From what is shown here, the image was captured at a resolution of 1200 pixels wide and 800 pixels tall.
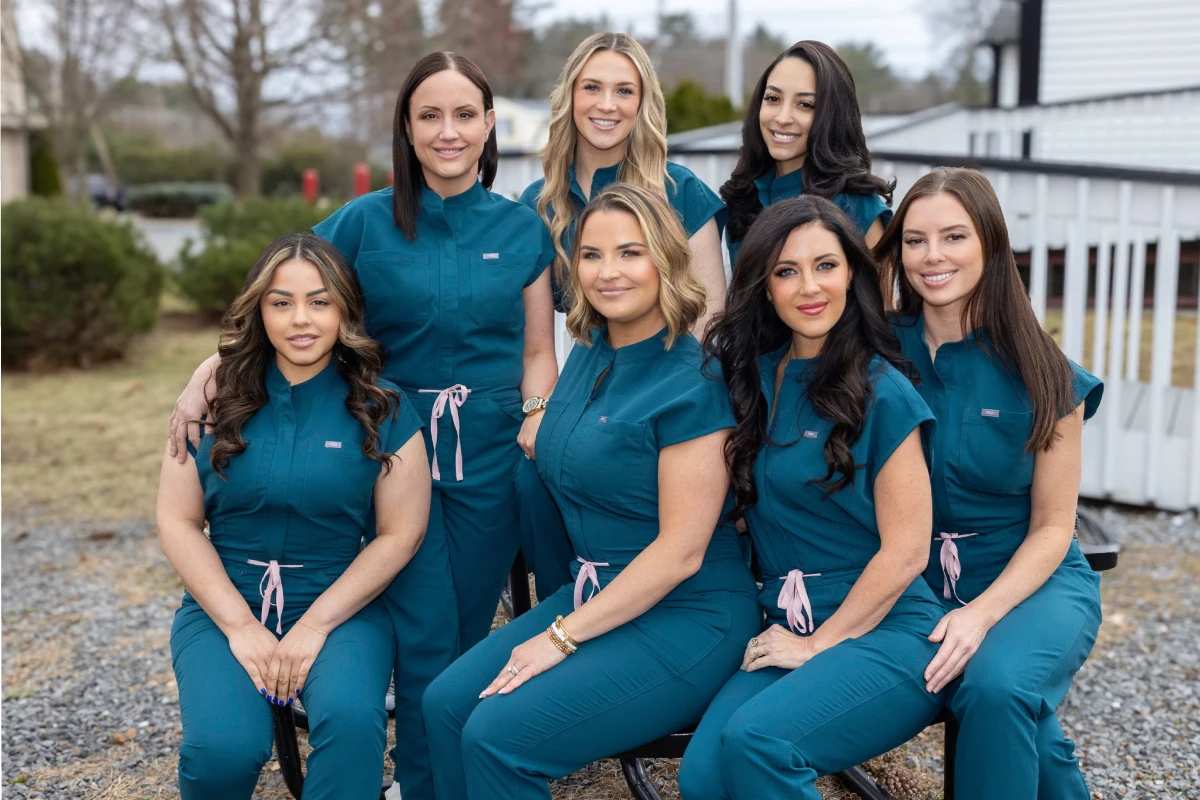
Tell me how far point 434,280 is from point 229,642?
3.30 feet

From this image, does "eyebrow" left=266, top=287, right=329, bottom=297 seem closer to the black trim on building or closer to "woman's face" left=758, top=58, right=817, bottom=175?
"woman's face" left=758, top=58, right=817, bottom=175

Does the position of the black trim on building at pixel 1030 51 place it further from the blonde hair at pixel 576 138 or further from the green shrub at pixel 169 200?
the green shrub at pixel 169 200

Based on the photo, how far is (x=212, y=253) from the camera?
40.0 ft

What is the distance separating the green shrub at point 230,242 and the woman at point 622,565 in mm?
9316

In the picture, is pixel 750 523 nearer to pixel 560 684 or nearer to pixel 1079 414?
pixel 560 684

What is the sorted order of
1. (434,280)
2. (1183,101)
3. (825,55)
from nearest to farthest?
(434,280) → (825,55) → (1183,101)

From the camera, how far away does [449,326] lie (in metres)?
3.03

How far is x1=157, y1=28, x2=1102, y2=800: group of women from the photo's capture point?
95.2 inches

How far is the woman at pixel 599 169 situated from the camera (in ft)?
10.2

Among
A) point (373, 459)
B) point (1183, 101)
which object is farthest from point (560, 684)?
point (1183, 101)

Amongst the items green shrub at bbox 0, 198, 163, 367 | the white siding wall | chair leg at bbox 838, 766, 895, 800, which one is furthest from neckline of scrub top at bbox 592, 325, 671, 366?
the white siding wall

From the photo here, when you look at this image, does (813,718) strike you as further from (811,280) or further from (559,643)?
(811,280)

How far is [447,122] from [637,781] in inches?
68.0

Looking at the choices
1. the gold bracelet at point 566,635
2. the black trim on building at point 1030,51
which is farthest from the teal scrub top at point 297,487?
the black trim on building at point 1030,51
